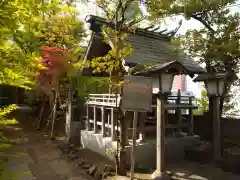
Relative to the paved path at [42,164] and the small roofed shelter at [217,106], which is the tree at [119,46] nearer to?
the paved path at [42,164]

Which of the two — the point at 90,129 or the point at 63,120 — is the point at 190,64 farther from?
the point at 63,120

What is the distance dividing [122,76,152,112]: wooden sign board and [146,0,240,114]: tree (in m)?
4.40

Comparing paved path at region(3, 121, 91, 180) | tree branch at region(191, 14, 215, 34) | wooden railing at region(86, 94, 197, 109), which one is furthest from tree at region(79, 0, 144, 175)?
tree branch at region(191, 14, 215, 34)

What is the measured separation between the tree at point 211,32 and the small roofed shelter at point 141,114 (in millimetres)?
844

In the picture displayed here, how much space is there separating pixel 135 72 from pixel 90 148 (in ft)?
16.3

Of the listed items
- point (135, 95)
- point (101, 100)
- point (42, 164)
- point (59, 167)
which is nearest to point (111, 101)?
point (101, 100)

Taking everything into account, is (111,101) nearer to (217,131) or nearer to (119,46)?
(119,46)

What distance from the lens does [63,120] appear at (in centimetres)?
1423

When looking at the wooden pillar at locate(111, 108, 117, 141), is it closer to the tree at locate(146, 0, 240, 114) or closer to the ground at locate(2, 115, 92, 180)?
the ground at locate(2, 115, 92, 180)

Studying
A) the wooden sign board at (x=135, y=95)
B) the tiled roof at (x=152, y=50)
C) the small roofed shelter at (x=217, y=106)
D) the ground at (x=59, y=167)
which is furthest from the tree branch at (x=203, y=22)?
the ground at (x=59, y=167)

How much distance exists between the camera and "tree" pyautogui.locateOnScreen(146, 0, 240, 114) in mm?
8625

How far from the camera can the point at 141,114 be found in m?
8.06

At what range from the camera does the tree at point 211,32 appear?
8.62 meters

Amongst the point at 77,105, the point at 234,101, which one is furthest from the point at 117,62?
the point at 234,101
